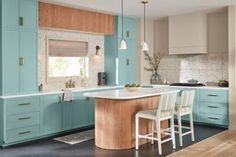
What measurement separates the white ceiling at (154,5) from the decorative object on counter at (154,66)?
134 centimetres

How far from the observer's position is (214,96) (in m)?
6.56

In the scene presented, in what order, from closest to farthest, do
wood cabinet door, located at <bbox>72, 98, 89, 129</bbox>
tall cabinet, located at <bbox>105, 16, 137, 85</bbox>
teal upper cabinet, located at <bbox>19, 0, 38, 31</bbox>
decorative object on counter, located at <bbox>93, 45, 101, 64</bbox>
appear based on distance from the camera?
teal upper cabinet, located at <bbox>19, 0, 38, 31</bbox> → wood cabinet door, located at <bbox>72, 98, 89, 129</bbox> → decorative object on counter, located at <bbox>93, 45, 101, 64</bbox> → tall cabinet, located at <bbox>105, 16, 137, 85</bbox>

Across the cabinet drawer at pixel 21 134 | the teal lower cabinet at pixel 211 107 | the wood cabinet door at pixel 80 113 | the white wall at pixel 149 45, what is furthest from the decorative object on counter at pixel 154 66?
the cabinet drawer at pixel 21 134

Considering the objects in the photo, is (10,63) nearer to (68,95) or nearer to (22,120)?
(22,120)

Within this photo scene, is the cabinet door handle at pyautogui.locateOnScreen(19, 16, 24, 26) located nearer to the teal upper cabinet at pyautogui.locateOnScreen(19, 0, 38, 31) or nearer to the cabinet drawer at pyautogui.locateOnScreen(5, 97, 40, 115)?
the teal upper cabinet at pyautogui.locateOnScreen(19, 0, 38, 31)

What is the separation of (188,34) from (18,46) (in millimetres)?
Result: 3880

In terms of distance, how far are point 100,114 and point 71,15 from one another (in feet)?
7.89

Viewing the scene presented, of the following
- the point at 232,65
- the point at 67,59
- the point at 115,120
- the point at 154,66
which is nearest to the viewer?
the point at 115,120

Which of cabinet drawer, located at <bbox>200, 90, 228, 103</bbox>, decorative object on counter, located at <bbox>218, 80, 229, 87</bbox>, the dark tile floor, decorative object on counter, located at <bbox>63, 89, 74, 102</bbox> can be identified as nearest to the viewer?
the dark tile floor

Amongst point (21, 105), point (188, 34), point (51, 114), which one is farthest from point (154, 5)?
point (21, 105)

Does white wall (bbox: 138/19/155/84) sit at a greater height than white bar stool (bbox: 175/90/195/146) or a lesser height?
greater

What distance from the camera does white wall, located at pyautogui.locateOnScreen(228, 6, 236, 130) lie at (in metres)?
6.26

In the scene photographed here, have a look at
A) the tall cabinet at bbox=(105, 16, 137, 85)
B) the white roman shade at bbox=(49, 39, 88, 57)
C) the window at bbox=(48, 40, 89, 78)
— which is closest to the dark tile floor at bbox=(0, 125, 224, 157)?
the window at bbox=(48, 40, 89, 78)

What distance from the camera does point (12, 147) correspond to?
5023mm
